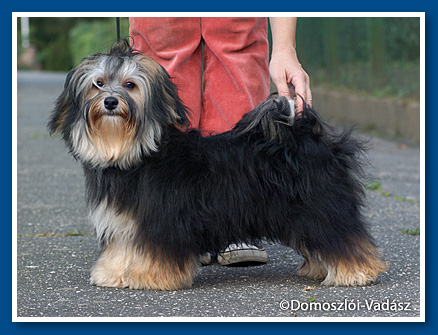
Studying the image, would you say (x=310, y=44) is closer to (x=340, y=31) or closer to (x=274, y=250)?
(x=340, y=31)

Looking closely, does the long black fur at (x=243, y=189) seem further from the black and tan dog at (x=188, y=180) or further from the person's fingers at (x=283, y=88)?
the person's fingers at (x=283, y=88)

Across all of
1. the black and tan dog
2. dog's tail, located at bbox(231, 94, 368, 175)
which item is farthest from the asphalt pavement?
dog's tail, located at bbox(231, 94, 368, 175)

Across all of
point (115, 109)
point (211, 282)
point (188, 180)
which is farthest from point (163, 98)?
point (211, 282)

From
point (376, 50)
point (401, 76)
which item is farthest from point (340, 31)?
point (401, 76)

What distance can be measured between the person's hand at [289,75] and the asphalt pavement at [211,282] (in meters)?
1.05

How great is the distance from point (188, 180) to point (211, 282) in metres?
0.67

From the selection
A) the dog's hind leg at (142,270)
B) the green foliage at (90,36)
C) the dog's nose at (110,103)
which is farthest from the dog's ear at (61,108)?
the green foliage at (90,36)

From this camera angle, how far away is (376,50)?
443 inches

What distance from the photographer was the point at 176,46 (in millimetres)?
4148

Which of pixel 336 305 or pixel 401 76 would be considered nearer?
pixel 336 305

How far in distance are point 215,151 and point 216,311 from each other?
0.84 m

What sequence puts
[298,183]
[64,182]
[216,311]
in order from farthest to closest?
[64,182] → [298,183] → [216,311]

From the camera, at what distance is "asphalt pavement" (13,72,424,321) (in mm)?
3221

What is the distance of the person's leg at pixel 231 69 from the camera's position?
417cm
